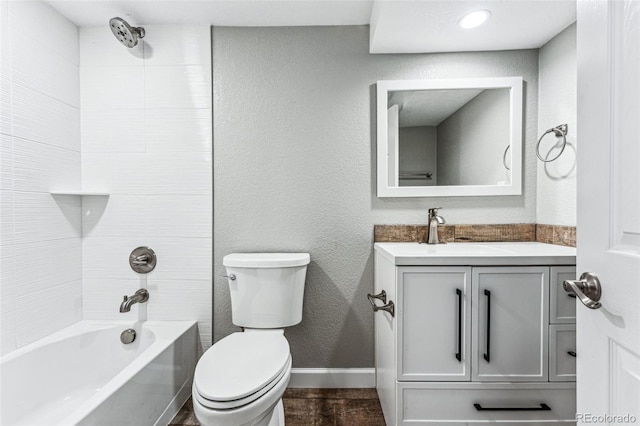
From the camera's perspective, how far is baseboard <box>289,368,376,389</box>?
188cm

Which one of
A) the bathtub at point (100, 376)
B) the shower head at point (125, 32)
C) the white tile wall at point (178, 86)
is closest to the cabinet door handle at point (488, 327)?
the bathtub at point (100, 376)

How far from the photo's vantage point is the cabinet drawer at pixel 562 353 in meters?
1.28

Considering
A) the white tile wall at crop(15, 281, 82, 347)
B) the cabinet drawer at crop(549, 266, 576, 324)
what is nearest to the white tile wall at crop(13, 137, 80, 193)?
the white tile wall at crop(15, 281, 82, 347)

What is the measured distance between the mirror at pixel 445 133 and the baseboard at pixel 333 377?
3.50 ft

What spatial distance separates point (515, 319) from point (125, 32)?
2356 millimetres

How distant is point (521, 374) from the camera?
1.29 meters

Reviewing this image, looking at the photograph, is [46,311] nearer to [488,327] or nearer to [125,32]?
[125,32]

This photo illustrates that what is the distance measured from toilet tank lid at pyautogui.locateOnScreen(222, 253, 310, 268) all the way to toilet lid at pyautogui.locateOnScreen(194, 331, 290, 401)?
0.33 metres

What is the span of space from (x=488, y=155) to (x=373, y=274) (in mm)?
950

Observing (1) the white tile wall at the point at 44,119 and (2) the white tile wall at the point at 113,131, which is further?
(2) the white tile wall at the point at 113,131

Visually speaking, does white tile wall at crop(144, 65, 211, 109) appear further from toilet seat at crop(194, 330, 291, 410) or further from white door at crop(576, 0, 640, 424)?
white door at crop(576, 0, 640, 424)

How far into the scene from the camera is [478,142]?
1.81m

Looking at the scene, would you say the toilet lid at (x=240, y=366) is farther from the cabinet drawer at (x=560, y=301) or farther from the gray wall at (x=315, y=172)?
the cabinet drawer at (x=560, y=301)

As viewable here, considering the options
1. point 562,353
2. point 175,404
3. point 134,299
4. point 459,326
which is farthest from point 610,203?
point 134,299
